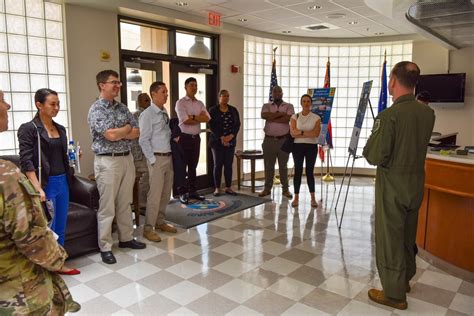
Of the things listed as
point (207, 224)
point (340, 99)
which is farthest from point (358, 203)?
point (340, 99)

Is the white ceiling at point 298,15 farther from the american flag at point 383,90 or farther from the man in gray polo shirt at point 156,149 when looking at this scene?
the man in gray polo shirt at point 156,149

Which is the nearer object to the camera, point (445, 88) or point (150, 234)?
point (150, 234)

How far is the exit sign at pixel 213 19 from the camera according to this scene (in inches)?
220

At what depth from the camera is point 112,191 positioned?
348 cm

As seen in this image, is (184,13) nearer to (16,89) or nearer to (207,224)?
(16,89)

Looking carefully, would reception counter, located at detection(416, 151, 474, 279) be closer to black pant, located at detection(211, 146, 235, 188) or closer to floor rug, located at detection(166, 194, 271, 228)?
floor rug, located at detection(166, 194, 271, 228)

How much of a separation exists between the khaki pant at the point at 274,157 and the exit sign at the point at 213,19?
6.22 ft

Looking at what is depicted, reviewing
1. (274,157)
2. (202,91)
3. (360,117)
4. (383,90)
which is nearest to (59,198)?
(360,117)

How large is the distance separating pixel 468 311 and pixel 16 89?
4761mm

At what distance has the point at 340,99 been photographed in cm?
816

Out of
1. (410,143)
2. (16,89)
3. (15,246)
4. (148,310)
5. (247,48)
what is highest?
(247,48)

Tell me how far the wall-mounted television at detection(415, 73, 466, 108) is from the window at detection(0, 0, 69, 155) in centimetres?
582

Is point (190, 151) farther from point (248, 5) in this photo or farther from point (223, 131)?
point (248, 5)

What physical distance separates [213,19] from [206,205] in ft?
8.94
